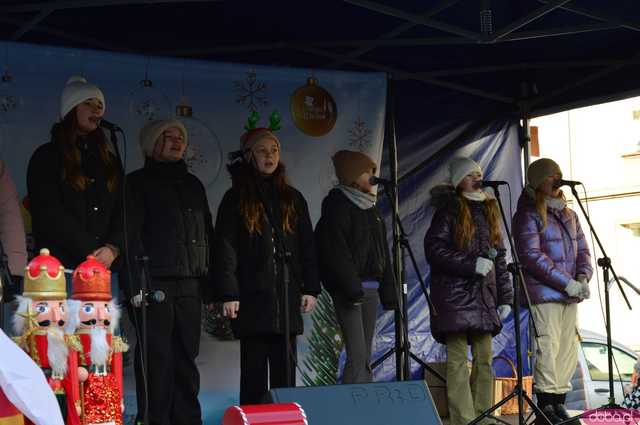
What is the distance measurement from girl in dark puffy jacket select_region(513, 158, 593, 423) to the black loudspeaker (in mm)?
2106

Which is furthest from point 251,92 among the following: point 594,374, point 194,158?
point 594,374

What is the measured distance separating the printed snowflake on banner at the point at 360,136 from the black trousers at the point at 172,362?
69.7 inches

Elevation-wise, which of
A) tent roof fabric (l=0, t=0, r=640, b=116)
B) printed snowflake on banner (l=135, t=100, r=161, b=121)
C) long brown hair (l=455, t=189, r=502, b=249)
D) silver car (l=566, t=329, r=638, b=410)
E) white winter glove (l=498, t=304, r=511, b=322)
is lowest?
silver car (l=566, t=329, r=638, b=410)

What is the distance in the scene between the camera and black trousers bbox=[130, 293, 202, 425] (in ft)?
17.5

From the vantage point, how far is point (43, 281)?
13.1ft

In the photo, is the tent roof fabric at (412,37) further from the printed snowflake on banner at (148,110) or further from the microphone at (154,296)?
the microphone at (154,296)

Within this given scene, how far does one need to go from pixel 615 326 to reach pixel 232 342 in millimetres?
17906

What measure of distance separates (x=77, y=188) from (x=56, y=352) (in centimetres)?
145

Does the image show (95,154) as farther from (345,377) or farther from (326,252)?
(345,377)

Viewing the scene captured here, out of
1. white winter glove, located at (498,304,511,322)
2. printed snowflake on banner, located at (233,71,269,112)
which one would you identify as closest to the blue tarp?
white winter glove, located at (498,304,511,322)

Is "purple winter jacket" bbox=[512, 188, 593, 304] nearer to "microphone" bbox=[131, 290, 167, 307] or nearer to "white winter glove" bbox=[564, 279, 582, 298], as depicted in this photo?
"white winter glove" bbox=[564, 279, 582, 298]

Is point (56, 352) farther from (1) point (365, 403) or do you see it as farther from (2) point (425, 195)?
(2) point (425, 195)

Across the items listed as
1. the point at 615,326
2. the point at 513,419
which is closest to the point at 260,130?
the point at 513,419

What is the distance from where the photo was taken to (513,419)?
731cm
